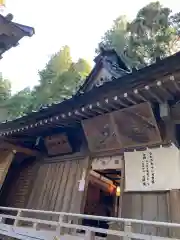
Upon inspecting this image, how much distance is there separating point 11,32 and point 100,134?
3579 millimetres

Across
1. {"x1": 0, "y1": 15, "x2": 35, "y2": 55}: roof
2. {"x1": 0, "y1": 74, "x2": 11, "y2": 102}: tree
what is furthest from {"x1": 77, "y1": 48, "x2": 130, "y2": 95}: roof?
{"x1": 0, "y1": 74, "x2": 11, "y2": 102}: tree

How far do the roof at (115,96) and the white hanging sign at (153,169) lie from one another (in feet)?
4.27

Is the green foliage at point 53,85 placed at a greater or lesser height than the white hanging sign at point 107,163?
greater

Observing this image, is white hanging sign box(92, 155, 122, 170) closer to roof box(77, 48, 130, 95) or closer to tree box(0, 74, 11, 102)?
roof box(77, 48, 130, 95)

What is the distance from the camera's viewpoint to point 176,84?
4.72 meters

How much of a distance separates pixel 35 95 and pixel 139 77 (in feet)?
72.5

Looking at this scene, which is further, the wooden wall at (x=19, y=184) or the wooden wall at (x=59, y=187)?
the wooden wall at (x=19, y=184)

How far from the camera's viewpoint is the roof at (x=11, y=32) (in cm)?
475

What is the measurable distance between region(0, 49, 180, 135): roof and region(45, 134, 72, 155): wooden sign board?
0.71m

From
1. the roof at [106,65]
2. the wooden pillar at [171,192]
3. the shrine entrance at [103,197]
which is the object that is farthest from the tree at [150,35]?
the wooden pillar at [171,192]

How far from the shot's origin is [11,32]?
4.90 m

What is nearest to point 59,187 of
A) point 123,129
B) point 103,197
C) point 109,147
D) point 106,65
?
point 109,147

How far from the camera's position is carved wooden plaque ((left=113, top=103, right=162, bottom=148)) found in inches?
225

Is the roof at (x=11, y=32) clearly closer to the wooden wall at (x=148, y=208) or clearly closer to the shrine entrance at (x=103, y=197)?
the wooden wall at (x=148, y=208)
